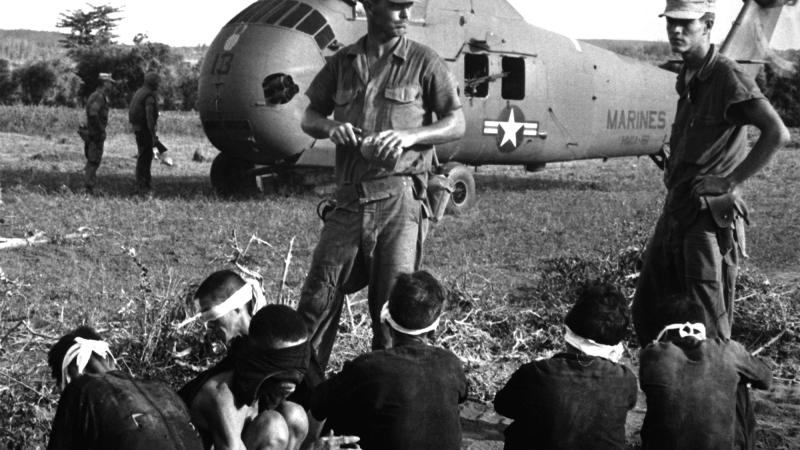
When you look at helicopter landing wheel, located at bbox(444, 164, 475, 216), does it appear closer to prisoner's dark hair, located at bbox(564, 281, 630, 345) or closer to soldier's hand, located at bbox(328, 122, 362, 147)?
soldier's hand, located at bbox(328, 122, 362, 147)

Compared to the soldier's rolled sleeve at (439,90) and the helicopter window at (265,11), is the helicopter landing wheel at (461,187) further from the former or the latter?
the soldier's rolled sleeve at (439,90)

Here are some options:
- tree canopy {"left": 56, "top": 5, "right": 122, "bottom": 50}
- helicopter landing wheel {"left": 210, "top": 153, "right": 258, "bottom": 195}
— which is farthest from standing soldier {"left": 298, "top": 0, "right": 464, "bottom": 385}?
tree canopy {"left": 56, "top": 5, "right": 122, "bottom": 50}

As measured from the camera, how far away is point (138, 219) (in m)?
12.4

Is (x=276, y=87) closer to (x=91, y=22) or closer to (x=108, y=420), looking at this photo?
(x=108, y=420)

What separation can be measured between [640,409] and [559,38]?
10359mm

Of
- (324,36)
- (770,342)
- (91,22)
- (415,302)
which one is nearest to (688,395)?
(415,302)

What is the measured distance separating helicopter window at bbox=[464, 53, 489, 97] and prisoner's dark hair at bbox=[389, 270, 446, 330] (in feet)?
34.7

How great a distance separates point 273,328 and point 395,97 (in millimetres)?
1638

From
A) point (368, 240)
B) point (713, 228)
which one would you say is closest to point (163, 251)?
point (368, 240)

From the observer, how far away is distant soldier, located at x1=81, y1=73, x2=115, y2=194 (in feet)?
50.5

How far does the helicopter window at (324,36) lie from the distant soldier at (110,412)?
1003cm

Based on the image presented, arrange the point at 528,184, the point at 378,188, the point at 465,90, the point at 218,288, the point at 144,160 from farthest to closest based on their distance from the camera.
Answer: the point at 528,184 < the point at 144,160 < the point at 465,90 < the point at 378,188 < the point at 218,288

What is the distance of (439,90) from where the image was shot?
558cm

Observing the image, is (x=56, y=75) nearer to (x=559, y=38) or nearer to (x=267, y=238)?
(x=559, y=38)
